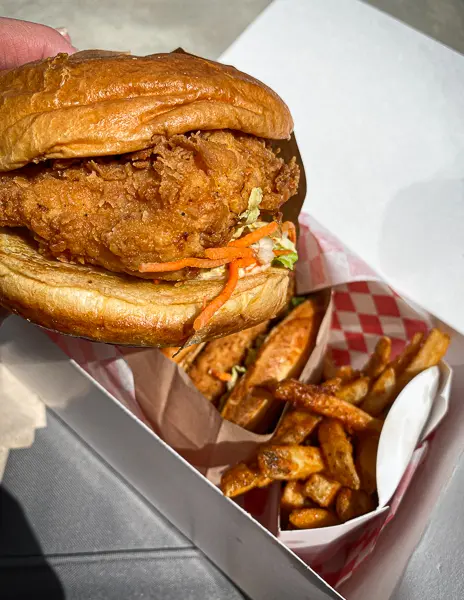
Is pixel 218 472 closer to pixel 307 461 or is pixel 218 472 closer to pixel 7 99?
pixel 307 461

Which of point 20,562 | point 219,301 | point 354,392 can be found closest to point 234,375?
point 354,392

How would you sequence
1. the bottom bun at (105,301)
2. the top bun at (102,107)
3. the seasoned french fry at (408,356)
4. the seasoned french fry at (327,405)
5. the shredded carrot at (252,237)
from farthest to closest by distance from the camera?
the seasoned french fry at (408,356), the seasoned french fry at (327,405), the shredded carrot at (252,237), the bottom bun at (105,301), the top bun at (102,107)

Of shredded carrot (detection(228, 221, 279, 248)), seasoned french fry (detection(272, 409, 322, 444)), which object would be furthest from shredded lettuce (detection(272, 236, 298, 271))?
seasoned french fry (detection(272, 409, 322, 444))

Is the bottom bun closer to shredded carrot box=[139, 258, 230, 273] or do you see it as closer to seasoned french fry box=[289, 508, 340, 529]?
shredded carrot box=[139, 258, 230, 273]

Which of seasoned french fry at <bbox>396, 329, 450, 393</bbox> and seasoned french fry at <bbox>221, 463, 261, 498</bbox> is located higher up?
seasoned french fry at <bbox>396, 329, 450, 393</bbox>

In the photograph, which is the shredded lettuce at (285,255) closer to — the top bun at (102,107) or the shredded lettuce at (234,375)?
the top bun at (102,107)

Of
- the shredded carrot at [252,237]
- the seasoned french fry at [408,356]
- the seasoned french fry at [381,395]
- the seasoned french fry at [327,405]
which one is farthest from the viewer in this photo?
the seasoned french fry at [408,356]

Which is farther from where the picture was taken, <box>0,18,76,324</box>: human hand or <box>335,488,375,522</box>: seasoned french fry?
<box>0,18,76,324</box>: human hand

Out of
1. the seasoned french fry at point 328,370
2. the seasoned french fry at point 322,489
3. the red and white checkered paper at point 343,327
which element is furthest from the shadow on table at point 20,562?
the seasoned french fry at point 328,370
